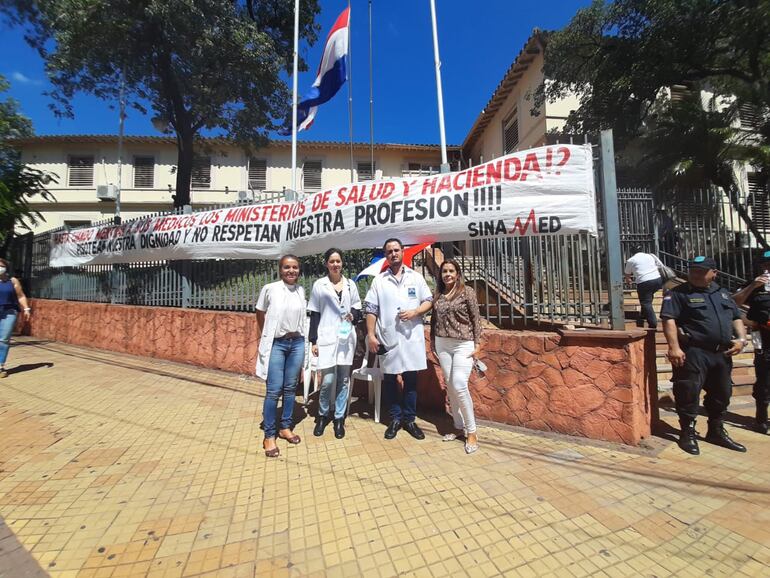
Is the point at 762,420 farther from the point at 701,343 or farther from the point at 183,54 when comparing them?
the point at 183,54

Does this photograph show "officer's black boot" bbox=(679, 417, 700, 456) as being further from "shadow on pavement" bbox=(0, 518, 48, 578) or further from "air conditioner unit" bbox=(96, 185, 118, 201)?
"air conditioner unit" bbox=(96, 185, 118, 201)

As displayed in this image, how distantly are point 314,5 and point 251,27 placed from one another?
285 centimetres

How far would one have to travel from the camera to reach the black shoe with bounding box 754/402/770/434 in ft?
11.9

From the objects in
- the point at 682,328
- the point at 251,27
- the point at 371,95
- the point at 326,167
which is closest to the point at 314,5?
the point at 251,27

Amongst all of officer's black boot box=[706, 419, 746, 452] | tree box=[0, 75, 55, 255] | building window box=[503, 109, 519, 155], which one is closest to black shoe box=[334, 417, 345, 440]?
officer's black boot box=[706, 419, 746, 452]

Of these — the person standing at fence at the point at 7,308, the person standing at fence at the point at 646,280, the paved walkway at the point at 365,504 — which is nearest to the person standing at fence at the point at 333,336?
the paved walkway at the point at 365,504

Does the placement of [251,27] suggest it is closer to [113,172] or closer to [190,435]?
[190,435]

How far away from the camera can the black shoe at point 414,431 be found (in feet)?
11.1

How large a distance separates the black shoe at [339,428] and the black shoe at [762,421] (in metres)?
4.05

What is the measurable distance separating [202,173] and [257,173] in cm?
281

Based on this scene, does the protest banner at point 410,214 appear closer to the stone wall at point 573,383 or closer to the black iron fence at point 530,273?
the black iron fence at point 530,273

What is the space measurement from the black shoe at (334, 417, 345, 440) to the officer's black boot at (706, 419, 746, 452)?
3.34 metres

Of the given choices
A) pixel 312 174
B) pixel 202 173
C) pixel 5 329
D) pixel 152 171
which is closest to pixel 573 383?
pixel 5 329

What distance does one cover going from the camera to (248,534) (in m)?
2.16
